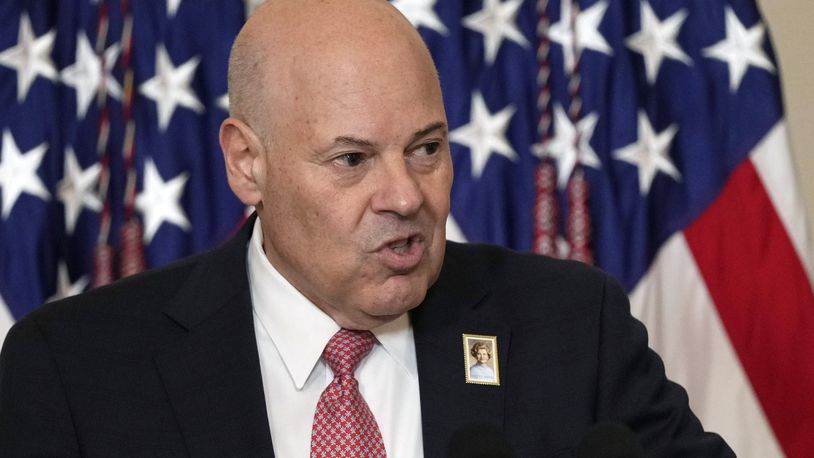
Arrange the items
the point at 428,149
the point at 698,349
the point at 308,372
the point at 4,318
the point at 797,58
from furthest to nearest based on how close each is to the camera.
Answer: the point at 797,58 → the point at 698,349 → the point at 4,318 → the point at 308,372 → the point at 428,149

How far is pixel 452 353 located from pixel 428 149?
43 cm

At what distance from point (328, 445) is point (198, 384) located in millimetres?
272

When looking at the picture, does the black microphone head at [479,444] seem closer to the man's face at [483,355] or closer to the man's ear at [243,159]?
the man's face at [483,355]

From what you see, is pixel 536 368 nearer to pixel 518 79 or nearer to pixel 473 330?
pixel 473 330

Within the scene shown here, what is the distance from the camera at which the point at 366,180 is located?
1985 mm

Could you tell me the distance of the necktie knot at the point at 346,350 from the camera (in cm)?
215

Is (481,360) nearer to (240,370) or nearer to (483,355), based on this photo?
(483,355)

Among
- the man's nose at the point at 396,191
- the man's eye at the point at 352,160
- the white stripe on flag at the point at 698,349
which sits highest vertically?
the man's eye at the point at 352,160

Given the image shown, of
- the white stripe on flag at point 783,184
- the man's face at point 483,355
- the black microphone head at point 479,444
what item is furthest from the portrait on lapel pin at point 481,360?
the white stripe on flag at point 783,184

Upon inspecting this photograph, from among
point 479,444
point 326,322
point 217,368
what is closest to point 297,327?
point 326,322

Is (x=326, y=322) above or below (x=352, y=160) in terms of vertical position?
below

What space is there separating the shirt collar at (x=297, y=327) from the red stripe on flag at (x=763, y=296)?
1477mm

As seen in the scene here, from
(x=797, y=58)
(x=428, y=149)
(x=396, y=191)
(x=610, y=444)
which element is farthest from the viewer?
(x=797, y=58)

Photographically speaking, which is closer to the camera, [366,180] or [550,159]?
[366,180]
